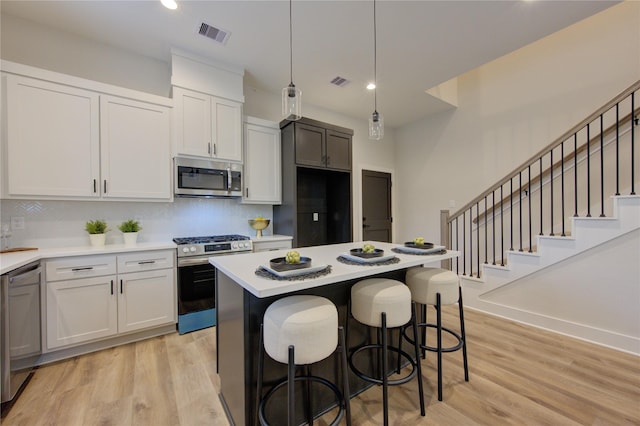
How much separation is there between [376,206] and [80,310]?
4557 millimetres

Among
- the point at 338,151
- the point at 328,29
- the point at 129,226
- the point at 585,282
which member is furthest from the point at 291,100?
the point at 585,282

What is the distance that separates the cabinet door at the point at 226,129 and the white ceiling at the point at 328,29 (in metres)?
0.52

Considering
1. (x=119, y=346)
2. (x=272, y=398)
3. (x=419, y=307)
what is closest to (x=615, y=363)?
(x=419, y=307)

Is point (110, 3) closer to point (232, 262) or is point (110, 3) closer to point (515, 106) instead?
point (232, 262)

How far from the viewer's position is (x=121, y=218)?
290 cm

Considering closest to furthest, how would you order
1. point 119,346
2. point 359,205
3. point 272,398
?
point 272,398 < point 119,346 < point 359,205

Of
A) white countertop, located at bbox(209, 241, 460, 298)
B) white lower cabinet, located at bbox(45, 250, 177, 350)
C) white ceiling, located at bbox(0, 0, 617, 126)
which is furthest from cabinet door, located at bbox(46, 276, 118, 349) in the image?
white ceiling, located at bbox(0, 0, 617, 126)

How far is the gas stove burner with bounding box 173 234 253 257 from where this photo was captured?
8.98 ft

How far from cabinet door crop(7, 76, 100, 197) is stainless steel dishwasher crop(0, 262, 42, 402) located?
0.75m

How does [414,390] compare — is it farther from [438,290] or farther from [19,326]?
[19,326]

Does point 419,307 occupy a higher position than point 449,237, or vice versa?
point 449,237

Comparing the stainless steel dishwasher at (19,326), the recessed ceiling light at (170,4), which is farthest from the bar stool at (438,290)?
the recessed ceiling light at (170,4)

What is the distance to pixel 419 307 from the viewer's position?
2.26 meters

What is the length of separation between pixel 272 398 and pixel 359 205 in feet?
12.6
